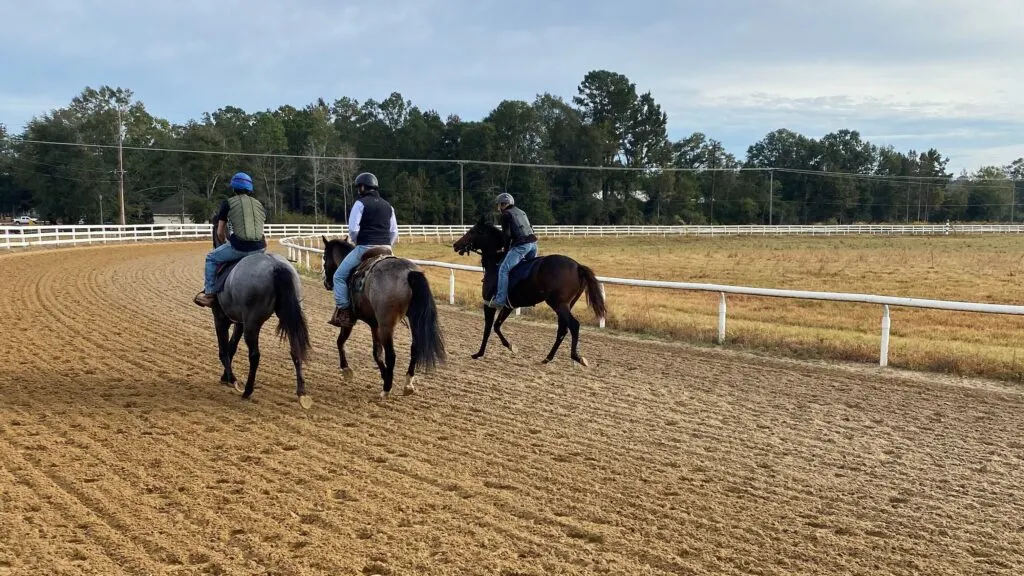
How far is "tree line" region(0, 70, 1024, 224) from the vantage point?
217 ft

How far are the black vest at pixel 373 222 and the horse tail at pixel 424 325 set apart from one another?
2.60 feet

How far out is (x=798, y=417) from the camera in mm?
6688

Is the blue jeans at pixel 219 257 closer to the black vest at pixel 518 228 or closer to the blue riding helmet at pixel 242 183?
the blue riding helmet at pixel 242 183

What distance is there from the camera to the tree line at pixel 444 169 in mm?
66000

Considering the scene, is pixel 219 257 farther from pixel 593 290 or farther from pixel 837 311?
pixel 837 311

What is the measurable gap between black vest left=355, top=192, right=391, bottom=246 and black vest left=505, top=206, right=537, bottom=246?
214 centimetres

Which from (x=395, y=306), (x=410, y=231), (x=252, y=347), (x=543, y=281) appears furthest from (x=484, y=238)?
(x=410, y=231)

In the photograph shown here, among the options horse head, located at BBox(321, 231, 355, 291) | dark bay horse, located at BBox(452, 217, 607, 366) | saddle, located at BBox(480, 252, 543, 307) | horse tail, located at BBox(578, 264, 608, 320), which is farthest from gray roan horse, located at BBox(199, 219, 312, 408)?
horse tail, located at BBox(578, 264, 608, 320)

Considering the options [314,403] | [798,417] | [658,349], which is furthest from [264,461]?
[658,349]

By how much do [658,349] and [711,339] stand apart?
1.11m

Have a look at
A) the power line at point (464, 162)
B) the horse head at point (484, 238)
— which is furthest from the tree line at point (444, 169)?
the horse head at point (484, 238)

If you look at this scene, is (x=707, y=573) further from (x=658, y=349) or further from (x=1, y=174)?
(x=1, y=174)

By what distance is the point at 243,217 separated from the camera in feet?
24.0

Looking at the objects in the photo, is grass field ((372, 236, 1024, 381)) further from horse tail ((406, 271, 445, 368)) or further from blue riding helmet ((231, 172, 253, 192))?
blue riding helmet ((231, 172, 253, 192))
